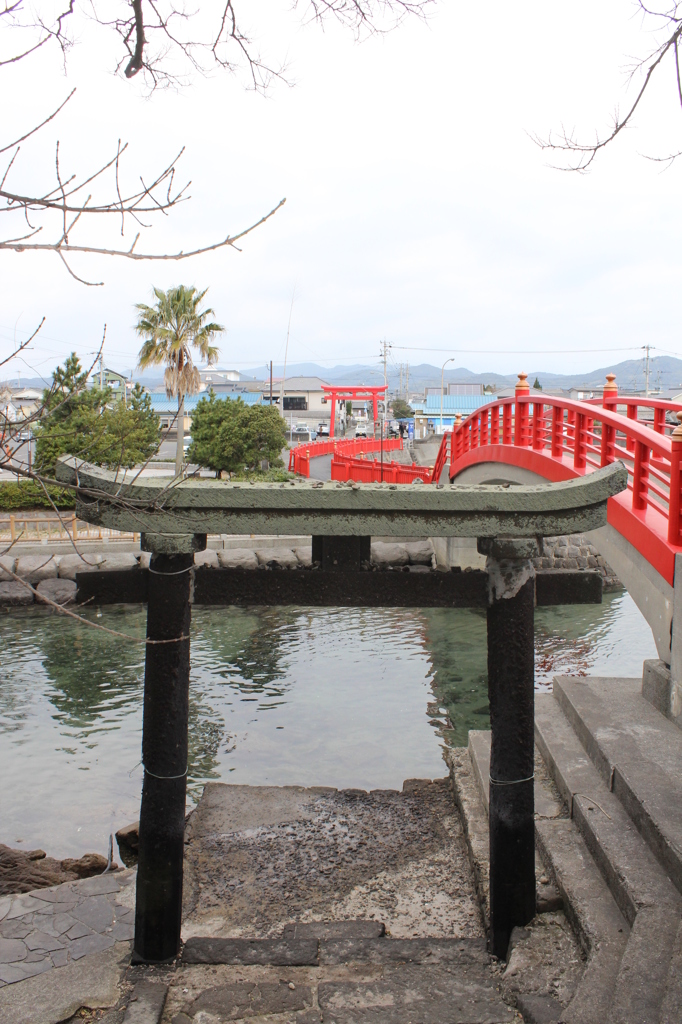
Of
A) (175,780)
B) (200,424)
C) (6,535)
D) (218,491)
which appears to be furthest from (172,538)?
(200,424)

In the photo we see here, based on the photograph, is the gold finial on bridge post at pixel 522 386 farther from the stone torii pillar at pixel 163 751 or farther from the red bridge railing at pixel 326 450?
the red bridge railing at pixel 326 450

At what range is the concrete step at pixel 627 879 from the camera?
3.63 meters

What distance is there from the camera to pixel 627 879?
448 cm

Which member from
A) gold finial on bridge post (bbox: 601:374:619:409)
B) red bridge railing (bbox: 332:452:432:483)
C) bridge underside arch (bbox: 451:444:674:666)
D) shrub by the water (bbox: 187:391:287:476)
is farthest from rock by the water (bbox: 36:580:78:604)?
gold finial on bridge post (bbox: 601:374:619:409)

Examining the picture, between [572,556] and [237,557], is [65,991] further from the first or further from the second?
[572,556]

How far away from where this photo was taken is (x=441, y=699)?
12.5m

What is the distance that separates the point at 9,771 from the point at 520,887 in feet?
24.9

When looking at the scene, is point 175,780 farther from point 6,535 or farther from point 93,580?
point 6,535

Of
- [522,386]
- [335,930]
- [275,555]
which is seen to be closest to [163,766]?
[335,930]

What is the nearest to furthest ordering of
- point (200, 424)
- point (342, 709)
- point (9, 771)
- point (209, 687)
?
point (9, 771) < point (342, 709) < point (209, 687) < point (200, 424)

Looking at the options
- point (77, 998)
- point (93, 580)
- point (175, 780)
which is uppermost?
point (93, 580)

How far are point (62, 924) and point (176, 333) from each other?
23.6 metres

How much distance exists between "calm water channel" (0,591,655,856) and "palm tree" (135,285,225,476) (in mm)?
10608

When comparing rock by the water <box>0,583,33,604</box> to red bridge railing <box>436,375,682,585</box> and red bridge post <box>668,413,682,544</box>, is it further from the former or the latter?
red bridge post <box>668,413,682,544</box>
